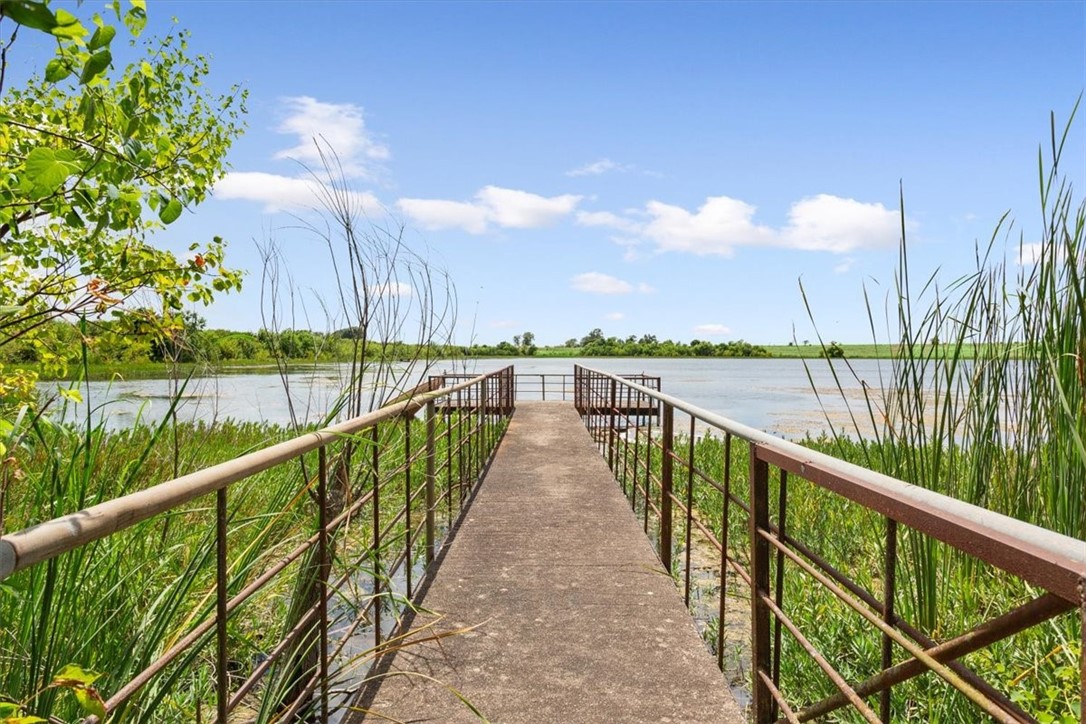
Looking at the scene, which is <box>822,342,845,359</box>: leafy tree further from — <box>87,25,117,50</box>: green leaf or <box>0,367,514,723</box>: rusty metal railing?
<box>87,25,117,50</box>: green leaf

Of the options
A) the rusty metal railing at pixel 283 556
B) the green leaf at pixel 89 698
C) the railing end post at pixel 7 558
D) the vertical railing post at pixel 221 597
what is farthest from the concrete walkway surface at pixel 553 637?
the railing end post at pixel 7 558

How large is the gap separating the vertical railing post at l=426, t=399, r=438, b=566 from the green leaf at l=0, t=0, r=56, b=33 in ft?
9.16

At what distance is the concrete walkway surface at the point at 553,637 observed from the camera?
228 cm

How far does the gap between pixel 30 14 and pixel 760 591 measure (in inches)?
Result: 79.3

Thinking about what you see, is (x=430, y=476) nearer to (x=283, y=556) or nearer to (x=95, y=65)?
(x=283, y=556)

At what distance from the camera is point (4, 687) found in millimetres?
1698

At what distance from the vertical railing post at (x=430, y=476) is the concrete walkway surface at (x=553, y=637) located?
0.12 metres

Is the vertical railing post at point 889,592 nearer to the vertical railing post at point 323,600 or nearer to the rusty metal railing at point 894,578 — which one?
the rusty metal railing at point 894,578

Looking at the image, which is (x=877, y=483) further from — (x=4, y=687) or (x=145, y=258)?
(x=145, y=258)


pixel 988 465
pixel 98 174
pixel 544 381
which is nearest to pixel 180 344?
pixel 98 174

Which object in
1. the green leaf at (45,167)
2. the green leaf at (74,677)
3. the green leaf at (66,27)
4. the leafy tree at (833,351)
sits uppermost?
the green leaf at (66,27)

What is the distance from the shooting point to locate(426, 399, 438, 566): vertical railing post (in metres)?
3.72

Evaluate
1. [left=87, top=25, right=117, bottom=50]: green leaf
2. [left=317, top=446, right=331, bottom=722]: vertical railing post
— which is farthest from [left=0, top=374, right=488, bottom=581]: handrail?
[left=87, top=25, right=117, bottom=50]: green leaf

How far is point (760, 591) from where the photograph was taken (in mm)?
1977
